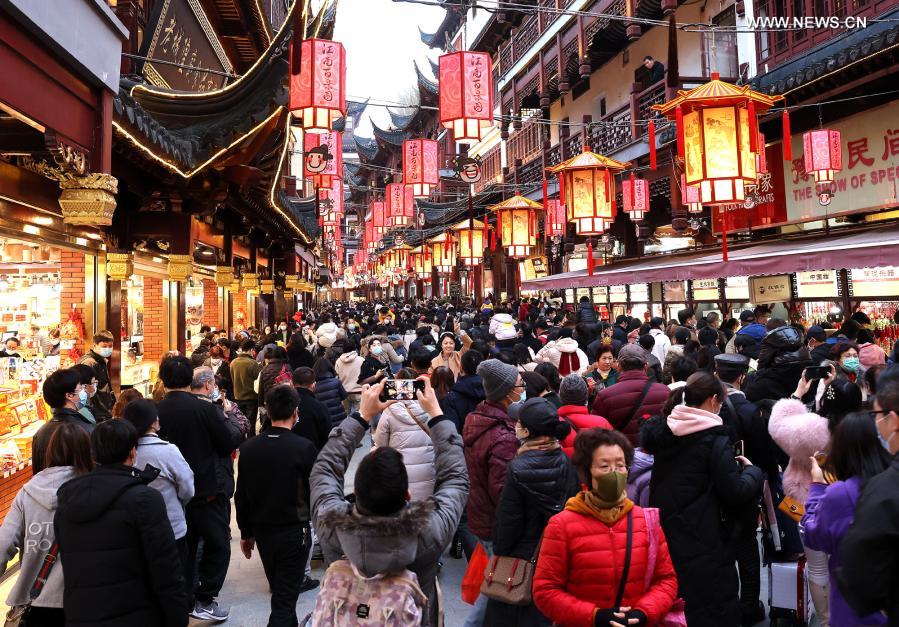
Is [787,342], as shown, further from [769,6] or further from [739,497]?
[769,6]

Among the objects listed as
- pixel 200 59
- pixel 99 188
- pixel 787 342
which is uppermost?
pixel 200 59

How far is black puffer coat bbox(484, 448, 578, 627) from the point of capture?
321 cm

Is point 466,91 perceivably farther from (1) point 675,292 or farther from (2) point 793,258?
(1) point 675,292

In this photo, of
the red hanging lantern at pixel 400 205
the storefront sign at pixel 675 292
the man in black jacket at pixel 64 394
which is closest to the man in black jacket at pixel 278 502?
the man in black jacket at pixel 64 394

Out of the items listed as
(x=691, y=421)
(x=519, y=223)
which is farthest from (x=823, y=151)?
(x=691, y=421)

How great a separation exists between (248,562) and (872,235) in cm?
1109

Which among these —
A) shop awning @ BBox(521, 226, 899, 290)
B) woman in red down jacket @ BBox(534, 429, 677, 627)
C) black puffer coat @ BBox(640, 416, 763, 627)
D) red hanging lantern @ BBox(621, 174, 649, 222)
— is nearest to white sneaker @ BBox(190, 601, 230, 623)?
woman in red down jacket @ BBox(534, 429, 677, 627)

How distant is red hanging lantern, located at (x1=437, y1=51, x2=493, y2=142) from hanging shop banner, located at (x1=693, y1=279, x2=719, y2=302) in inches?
330

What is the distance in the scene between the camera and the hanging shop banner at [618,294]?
21.4 metres

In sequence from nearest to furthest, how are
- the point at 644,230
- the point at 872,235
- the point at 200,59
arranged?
the point at 872,235 → the point at 200,59 → the point at 644,230

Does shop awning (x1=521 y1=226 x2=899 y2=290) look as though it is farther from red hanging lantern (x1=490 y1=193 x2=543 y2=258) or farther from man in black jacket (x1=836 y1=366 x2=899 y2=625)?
man in black jacket (x1=836 y1=366 x2=899 y2=625)

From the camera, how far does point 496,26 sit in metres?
27.9

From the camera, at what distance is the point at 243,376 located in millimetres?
9031

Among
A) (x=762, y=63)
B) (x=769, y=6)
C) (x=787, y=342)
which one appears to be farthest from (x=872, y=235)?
(x=787, y=342)
